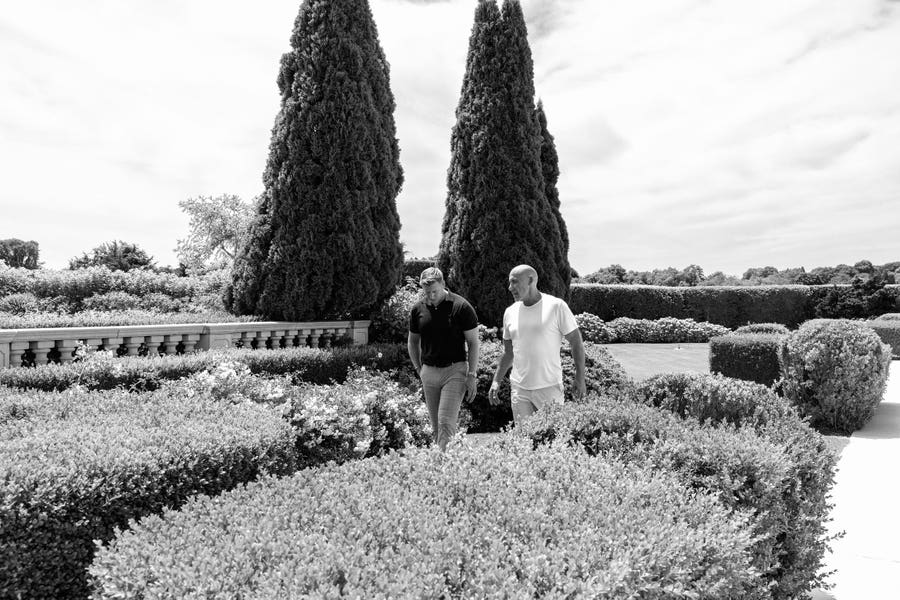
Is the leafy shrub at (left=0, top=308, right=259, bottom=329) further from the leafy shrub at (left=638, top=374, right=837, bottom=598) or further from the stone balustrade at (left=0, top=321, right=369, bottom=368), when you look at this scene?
the leafy shrub at (left=638, top=374, right=837, bottom=598)

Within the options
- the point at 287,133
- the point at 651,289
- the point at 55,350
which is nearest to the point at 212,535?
the point at 55,350

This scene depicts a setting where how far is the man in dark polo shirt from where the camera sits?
5254 mm

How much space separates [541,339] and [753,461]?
208 cm

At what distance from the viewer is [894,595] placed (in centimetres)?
341

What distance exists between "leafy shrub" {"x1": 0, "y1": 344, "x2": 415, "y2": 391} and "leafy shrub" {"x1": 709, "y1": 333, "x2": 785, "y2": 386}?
6.03 meters

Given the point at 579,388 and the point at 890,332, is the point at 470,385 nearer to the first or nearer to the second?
the point at 579,388

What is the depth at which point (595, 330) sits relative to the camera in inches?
872

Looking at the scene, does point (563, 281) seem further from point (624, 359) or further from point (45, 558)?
point (45, 558)

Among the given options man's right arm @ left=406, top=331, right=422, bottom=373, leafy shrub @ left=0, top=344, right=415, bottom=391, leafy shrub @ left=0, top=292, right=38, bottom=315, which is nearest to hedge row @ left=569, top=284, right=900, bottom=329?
leafy shrub @ left=0, top=344, right=415, bottom=391

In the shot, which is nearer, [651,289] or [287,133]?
[287,133]

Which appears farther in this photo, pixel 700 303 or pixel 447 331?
pixel 700 303

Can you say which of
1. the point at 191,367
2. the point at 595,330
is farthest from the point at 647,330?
the point at 191,367

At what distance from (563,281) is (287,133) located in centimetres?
645

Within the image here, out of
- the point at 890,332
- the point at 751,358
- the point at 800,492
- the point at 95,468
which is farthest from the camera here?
the point at 890,332
